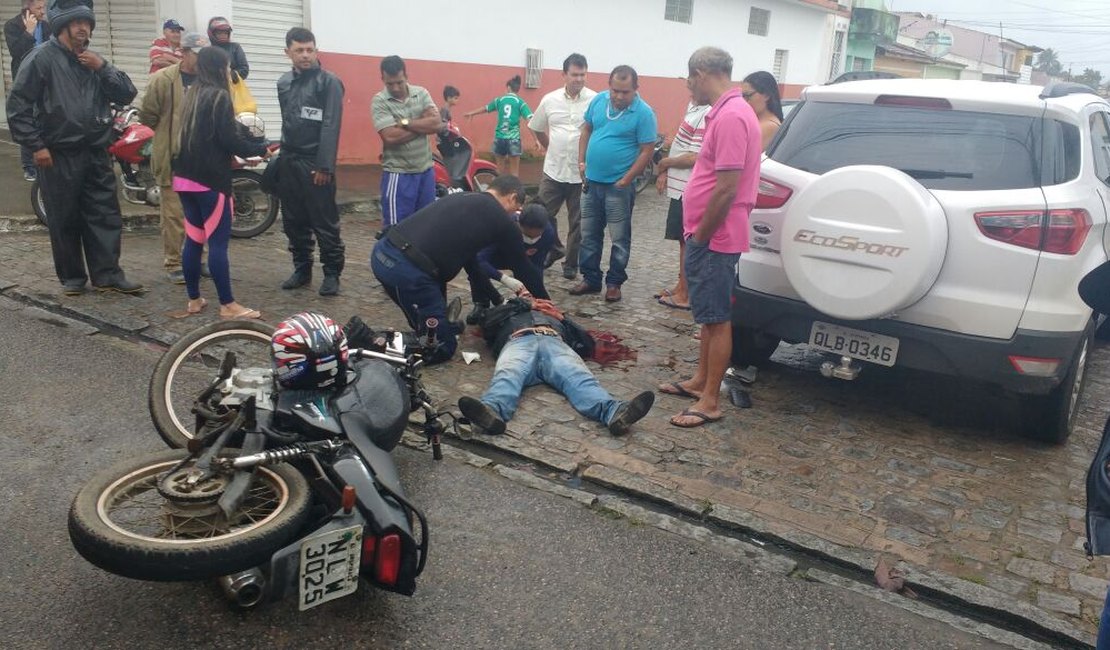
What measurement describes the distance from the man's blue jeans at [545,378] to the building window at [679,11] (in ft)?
50.3

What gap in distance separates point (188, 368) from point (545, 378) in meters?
1.96

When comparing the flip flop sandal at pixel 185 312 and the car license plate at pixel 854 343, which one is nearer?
the car license plate at pixel 854 343

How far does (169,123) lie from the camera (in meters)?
6.68

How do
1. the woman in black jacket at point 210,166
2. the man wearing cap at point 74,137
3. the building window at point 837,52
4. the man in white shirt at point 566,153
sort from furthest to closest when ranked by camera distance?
the building window at point 837,52 < the man in white shirt at point 566,153 < the man wearing cap at point 74,137 < the woman in black jacket at point 210,166

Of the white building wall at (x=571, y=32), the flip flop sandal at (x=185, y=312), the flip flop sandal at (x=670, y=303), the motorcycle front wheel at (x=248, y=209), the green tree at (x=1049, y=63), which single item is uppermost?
the green tree at (x=1049, y=63)

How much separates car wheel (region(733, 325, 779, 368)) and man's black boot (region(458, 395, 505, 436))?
5.72 feet

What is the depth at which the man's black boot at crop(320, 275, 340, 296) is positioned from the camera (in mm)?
6867

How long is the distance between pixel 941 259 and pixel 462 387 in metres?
2.68

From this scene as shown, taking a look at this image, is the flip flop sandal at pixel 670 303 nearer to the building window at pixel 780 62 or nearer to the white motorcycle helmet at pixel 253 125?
the white motorcycle helmet at pixel 253 125

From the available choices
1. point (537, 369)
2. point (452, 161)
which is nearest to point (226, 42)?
point (452, 161)

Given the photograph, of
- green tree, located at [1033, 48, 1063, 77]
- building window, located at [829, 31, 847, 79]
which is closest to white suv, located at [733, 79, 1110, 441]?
building window, located at [829, 31, 847, 79]

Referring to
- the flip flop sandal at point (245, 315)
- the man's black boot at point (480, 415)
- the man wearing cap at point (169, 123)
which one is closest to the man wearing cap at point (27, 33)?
the man wearing cap at point (169, 123)

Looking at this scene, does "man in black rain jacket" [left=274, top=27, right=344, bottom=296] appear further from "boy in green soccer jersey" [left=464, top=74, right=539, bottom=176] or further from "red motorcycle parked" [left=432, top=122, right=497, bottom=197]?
"boy in green soccer jersey" [left=464, top=74, right=539, bottom=176]

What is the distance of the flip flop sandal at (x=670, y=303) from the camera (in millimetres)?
7234
